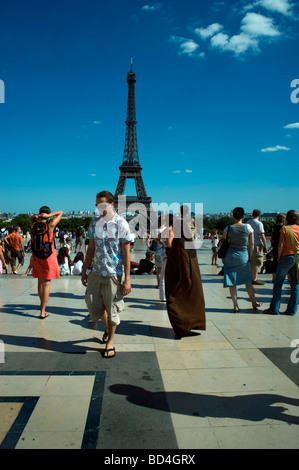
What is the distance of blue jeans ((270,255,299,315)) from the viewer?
5.45 metres

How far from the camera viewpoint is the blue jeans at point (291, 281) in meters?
5.45

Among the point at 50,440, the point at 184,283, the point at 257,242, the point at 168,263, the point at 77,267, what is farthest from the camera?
the point at 77,267

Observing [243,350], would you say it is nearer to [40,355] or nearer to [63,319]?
[40,355]

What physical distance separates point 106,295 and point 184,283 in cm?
120

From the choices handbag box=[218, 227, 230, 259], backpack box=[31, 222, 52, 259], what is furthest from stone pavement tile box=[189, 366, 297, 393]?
backpack box=[31, 222, 52, 259]

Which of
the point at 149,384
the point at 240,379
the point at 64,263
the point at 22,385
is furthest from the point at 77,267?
the point at 240,379

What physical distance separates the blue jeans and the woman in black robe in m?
1.65

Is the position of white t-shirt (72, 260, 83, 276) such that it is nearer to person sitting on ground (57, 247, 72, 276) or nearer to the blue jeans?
person sitting on ground (57, 247, 72, 276)

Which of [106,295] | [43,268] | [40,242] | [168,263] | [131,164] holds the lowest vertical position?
[106,295]

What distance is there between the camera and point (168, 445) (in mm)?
2324

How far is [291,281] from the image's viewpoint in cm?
546

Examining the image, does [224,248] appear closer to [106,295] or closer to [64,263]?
[106,295]
